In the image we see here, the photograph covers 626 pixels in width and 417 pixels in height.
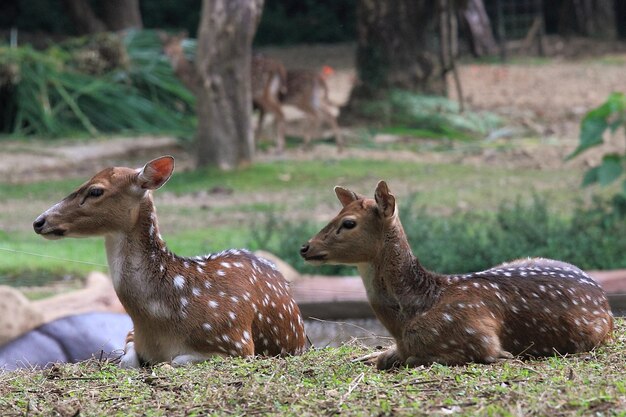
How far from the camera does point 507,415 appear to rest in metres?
4.05

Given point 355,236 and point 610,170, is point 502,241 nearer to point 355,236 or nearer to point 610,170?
point 610,170

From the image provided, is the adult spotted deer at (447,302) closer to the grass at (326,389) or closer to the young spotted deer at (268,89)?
the grass at (326,389)

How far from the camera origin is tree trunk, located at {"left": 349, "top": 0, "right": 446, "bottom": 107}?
2069 cm

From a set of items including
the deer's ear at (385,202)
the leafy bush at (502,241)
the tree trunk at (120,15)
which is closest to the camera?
the deer's ear at (385,202)

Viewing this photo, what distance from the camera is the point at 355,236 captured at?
17.4 ft

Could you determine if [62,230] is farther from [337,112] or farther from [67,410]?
[337,112]

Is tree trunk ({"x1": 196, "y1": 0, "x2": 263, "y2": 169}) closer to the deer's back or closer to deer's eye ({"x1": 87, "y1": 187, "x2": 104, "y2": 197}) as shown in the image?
deer's eye ({"x1": 87, "y1": 187, "x2": 104, "y2": 197})

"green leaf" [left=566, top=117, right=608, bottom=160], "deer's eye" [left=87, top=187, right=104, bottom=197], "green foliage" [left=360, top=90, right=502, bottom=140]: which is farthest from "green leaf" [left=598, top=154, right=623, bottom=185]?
"green foliage" [left=360, top=90, right=502, bottom=140]

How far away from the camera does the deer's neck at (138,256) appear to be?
5449 mm

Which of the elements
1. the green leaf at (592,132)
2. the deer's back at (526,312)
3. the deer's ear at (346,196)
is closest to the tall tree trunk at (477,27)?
the green leaf at (592,132)

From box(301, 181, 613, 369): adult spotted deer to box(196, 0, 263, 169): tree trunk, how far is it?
10166 millimetres

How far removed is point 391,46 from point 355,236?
619 inches

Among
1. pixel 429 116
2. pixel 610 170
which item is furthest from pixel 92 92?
pixel 610 170

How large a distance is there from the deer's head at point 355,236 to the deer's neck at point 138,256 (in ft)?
2.30
